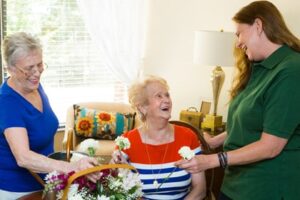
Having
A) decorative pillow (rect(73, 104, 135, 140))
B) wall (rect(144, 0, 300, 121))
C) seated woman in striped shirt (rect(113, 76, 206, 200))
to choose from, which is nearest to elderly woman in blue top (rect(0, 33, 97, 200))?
seated woman in striped shirt (rect(113, 76, 206, 200))

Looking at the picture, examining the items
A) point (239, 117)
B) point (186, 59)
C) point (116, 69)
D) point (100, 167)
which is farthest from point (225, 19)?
point (100, 167)

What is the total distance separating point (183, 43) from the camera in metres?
3.95

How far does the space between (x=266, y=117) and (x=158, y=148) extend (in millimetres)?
597

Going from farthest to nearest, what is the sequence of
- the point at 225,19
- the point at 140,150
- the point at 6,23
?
the point at 6,23, the point at 225,19, the point at 140,150

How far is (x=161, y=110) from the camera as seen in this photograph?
2.03 meters

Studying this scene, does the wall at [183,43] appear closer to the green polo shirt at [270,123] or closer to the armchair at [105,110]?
the armchair at [105,110]

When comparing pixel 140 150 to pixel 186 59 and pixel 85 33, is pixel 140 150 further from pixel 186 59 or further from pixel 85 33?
pixel 85 33

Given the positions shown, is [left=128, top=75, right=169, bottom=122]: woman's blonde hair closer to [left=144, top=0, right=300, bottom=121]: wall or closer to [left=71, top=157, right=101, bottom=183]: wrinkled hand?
[left=71, top=157, right=101, bottom=183]: wrinkled hand

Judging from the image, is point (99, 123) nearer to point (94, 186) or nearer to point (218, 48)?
point (218, 48)

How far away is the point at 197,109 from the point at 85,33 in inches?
55.8

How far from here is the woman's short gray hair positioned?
5.80 ft

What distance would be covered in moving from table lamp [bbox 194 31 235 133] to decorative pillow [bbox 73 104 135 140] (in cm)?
87

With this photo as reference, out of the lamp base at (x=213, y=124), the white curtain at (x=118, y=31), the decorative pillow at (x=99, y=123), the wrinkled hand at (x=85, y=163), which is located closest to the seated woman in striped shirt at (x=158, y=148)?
the wrinkled hand at (x=85, y=163)

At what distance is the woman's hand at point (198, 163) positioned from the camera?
1.61 m
